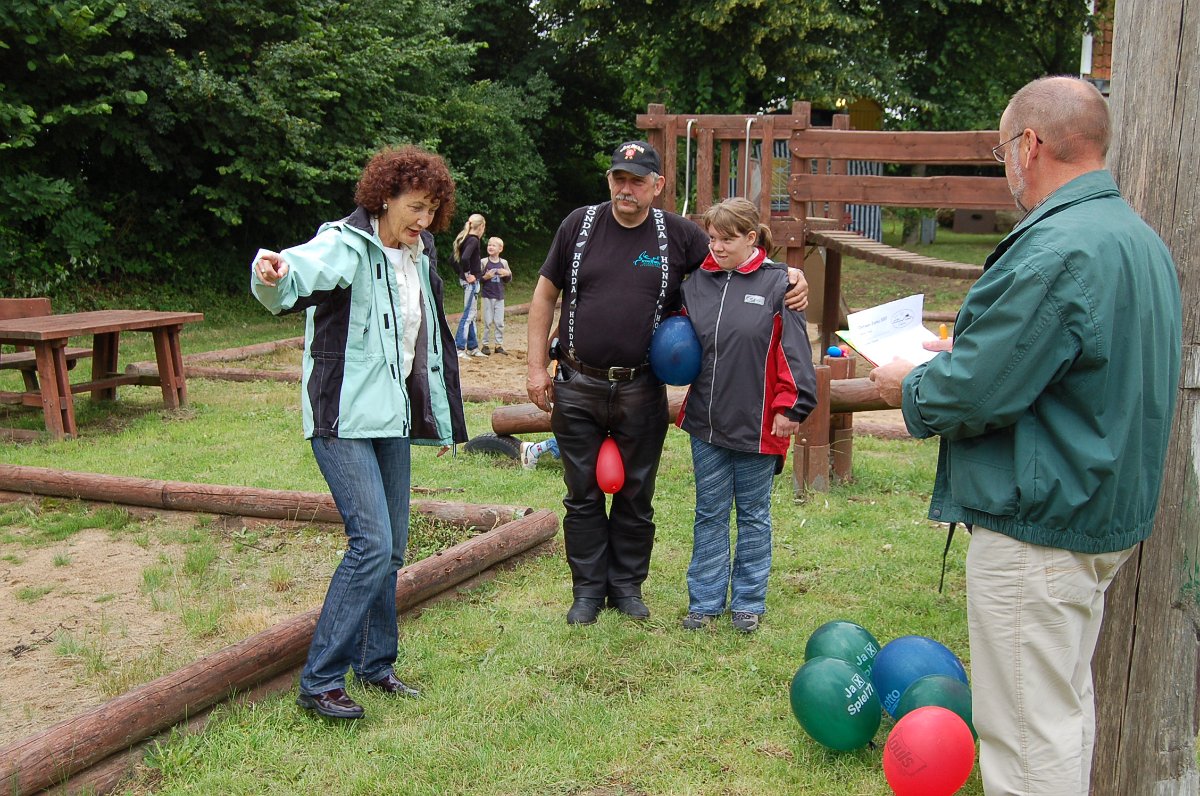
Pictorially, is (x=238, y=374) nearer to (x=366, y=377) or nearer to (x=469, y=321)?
(x=469, y=321)

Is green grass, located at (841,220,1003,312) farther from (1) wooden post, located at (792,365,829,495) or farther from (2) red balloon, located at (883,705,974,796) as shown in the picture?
(2) red balloon, located at (883,705,974,796)

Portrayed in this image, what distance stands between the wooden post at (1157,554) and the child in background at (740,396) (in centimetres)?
166

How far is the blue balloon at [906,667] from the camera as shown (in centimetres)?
375

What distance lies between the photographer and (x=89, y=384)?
951cm

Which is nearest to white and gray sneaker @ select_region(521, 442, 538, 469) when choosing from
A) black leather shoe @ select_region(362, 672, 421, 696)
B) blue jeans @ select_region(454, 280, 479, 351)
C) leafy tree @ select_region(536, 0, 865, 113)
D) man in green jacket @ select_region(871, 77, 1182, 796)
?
black leather shoe @ select_region(362, 672, 421, 696)

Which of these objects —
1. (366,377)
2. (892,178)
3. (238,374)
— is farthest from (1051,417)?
(238,374)

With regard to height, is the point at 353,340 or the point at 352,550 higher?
the point at 353,340

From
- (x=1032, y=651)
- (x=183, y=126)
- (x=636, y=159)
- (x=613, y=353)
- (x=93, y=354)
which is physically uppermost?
(x=183, y=126)

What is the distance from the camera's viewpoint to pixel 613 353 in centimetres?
474

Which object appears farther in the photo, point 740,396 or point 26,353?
point 26,353

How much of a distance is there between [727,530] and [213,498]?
3.30m

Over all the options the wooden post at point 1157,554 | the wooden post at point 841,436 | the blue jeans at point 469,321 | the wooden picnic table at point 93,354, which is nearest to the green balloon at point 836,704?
the wooden post at point 1157,554

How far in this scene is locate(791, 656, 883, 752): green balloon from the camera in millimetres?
3605

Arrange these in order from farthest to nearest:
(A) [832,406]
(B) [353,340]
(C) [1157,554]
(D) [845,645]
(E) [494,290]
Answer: (E) [494,290]
(A) [832,406]
(D) [845,645]
(B) [353,340]
(C) [1157,554]
